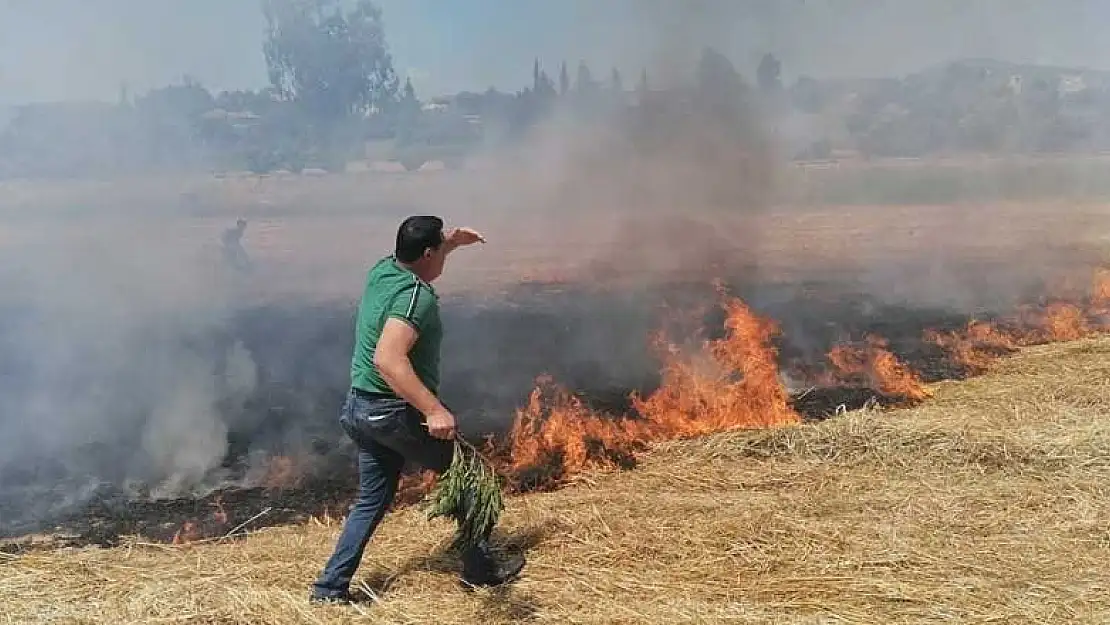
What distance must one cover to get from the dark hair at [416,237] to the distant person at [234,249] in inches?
423

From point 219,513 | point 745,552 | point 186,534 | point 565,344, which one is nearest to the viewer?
point 745,552

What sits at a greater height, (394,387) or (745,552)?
(394,387)

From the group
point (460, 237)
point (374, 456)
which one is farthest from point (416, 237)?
point (374, 456)

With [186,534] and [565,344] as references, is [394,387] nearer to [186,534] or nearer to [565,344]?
[186,534]

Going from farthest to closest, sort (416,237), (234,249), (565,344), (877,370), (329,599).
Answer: (234,249) → (565,344) → (877,370) → (329,599) → (416,237)

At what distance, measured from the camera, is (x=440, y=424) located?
3.55m

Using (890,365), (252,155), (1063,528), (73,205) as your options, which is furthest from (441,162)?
(1063,528)

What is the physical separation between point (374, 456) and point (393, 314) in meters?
0.80

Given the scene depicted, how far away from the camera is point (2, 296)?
10367 mm

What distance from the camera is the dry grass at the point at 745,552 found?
3885mm

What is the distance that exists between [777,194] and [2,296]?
46.3 ft

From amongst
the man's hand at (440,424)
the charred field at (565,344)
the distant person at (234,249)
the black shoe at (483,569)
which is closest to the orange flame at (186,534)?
the charred field at (565,344)

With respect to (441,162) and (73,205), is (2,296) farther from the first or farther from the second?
(441,162)

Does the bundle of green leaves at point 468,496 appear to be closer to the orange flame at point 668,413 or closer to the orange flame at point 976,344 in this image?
the orange flame at point 668,413
